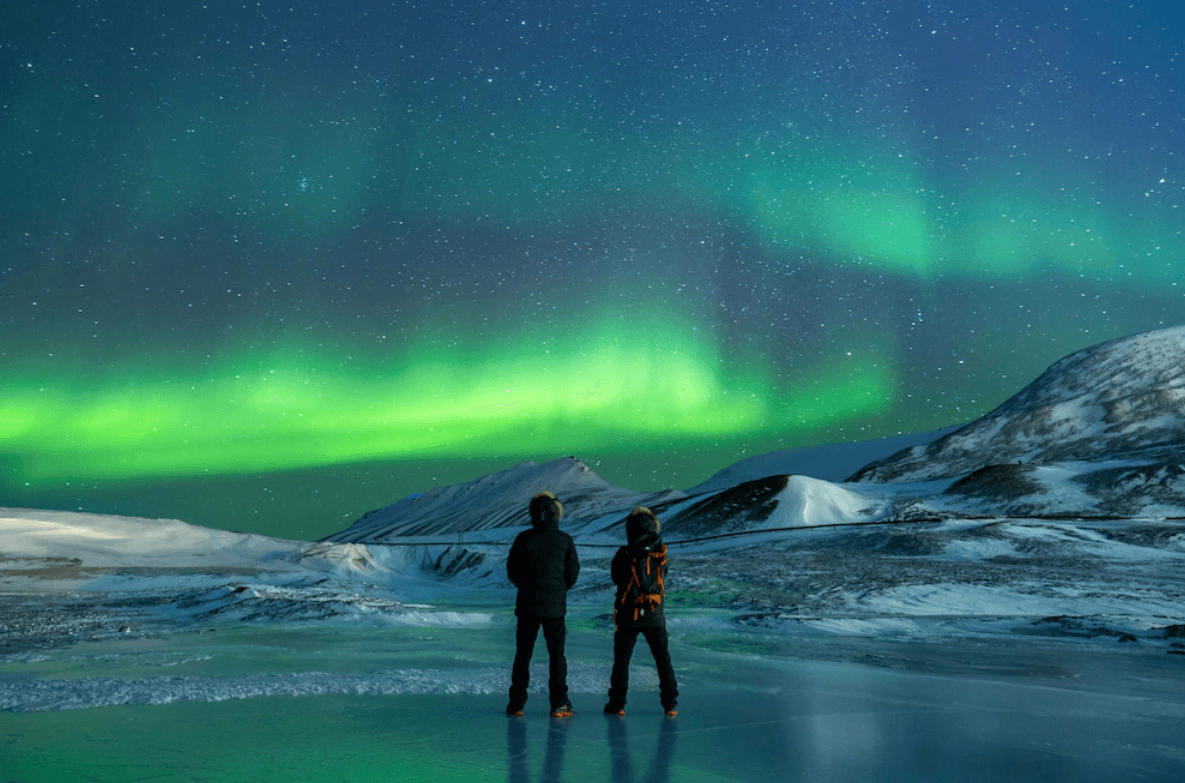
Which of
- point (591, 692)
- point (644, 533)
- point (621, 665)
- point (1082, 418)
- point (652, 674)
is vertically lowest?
point (652, 674)

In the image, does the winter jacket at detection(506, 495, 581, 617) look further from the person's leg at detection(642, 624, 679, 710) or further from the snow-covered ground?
the snow-covered ground

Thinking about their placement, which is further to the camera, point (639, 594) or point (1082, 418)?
point (1082, 418)

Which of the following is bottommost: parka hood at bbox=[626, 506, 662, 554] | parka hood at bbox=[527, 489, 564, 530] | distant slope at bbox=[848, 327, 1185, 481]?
parka hood at bbox=[626, 506, 662, 554]

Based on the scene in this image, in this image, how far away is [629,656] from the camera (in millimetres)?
7395

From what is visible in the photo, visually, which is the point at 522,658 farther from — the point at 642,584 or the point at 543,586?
the point at 642,584

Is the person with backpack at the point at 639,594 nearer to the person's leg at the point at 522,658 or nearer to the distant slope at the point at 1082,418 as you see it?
the person's leg at the point at 522,658

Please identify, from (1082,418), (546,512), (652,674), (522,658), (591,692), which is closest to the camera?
(546,512)

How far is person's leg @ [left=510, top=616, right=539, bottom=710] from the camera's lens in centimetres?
722

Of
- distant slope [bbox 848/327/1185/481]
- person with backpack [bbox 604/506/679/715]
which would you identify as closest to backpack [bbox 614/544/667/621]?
person with backpack [bbox 604/506/679/715]

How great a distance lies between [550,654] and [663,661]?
100 cm

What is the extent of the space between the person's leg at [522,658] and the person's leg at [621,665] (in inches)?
28.8

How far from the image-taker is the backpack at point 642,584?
725cm

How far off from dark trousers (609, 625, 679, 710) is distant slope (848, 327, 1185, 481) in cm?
13445

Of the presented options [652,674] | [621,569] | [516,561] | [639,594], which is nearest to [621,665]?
[639,594]
